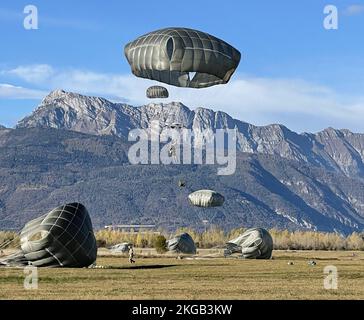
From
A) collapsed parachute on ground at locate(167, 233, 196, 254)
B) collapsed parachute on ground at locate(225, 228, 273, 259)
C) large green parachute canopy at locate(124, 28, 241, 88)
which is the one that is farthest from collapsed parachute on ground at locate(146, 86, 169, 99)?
collapsed parachute on ground at locate(167, 233, 196, 254)

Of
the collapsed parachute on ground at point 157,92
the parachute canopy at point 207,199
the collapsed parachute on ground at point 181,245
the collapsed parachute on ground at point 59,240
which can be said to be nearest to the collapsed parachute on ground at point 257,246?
the parachute canopy at point 207,199

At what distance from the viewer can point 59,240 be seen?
56500mm

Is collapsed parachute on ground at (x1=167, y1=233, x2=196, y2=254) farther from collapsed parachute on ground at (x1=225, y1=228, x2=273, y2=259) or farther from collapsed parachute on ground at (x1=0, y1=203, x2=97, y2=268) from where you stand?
collapsed parachute on ground at (x1=0, y1=203, x2=97, y2=268)

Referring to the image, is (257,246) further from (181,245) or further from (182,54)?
(182,54)

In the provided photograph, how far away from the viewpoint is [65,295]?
35312mm

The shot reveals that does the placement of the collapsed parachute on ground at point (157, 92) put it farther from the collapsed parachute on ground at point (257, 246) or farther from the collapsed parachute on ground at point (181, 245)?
the collapsed parachute on ground at point (181, 245)

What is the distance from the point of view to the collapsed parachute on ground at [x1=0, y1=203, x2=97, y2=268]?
56594mm

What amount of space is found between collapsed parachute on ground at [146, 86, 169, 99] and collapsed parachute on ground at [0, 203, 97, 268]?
13419 millimetres

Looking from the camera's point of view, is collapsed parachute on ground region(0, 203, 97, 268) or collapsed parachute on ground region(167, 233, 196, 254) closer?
collapsed parachute on ground region(0, 203, 97, 268)

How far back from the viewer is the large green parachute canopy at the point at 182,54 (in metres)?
56.1

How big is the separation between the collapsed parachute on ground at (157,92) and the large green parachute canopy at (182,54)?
8242 mm
